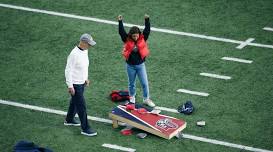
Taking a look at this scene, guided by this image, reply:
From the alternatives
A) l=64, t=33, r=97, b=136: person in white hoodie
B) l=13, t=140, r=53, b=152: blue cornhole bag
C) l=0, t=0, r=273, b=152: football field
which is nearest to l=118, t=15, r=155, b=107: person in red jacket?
l=0, t=0, r=273, b=152: football field

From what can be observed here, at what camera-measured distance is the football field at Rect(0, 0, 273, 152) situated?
14.5 meters

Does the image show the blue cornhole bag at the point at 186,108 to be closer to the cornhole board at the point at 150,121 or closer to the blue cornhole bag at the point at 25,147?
the cornhole board at the point at 150,121

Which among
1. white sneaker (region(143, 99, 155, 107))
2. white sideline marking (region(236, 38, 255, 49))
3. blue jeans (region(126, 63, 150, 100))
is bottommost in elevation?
white sneaker (region(143, 99, 155, 107))

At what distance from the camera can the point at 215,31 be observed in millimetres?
19438

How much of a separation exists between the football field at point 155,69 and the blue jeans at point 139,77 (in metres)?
0.49

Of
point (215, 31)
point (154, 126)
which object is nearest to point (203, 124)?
point (154, 126)

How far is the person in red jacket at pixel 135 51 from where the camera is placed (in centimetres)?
1514

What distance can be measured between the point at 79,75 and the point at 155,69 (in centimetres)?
378

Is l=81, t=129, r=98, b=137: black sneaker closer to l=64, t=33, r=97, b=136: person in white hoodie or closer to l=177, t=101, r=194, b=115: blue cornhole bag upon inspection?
l=64, t=33, r=97, b=136: person in white hoodie

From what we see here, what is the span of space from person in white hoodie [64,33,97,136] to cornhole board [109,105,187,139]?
2.23 feet

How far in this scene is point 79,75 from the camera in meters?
14.1

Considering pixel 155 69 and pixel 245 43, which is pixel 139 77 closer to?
pixel 155 69

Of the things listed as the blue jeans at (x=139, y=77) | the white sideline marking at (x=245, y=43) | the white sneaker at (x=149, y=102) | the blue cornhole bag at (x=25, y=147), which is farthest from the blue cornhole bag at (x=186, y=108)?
the white sideline marking at (x=245, y=43)

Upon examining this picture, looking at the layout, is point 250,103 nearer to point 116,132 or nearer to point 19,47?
point 116,132
